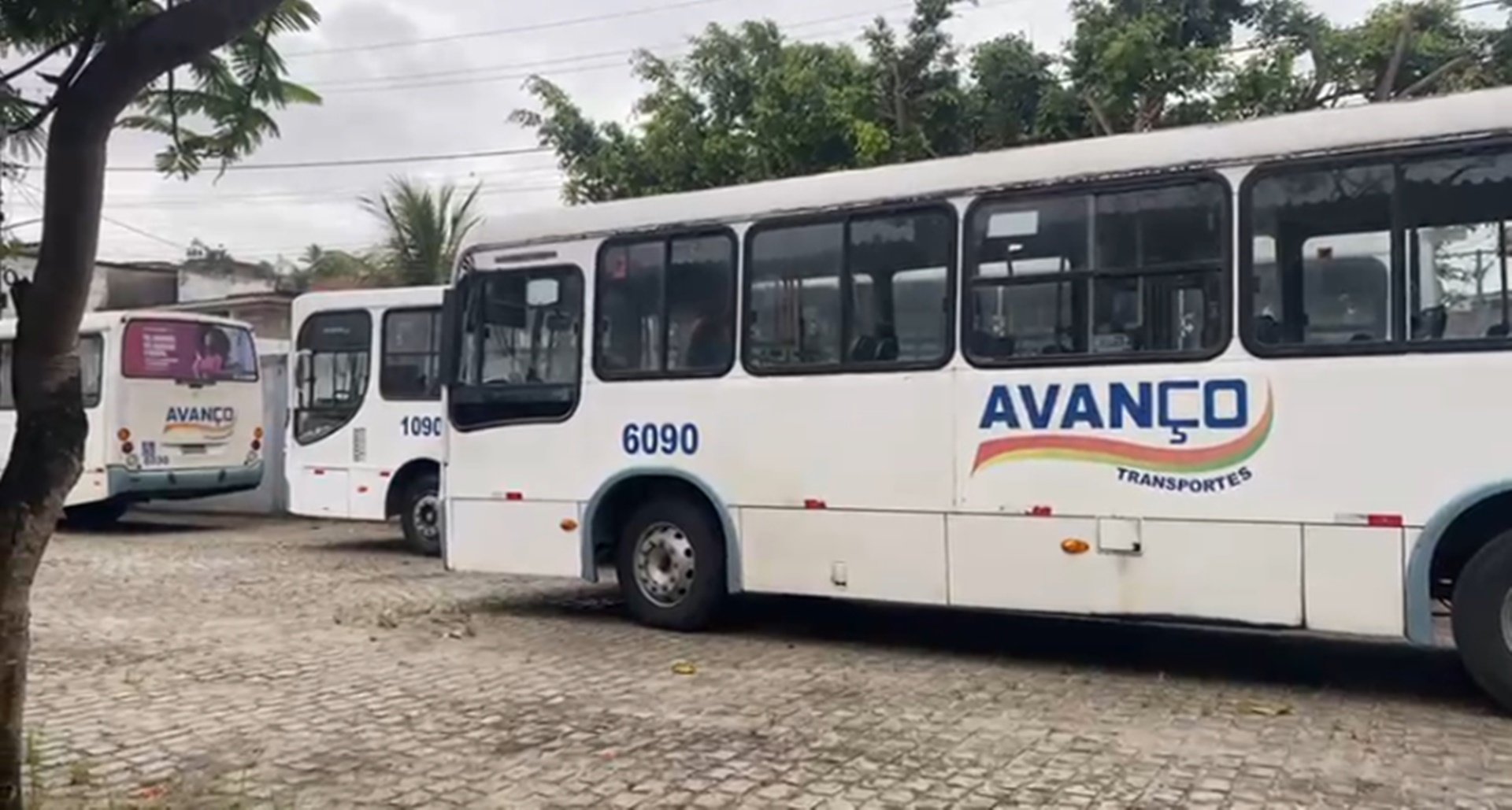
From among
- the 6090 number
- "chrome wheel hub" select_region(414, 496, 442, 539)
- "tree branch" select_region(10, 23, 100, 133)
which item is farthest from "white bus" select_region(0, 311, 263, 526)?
"tree branch" select_region(10, 23, 100, 133)

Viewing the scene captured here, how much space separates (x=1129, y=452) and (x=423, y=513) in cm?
865

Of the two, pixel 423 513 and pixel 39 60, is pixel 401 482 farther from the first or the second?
pixel 39 60

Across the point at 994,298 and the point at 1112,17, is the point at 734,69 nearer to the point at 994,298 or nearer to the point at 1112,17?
the point at 1112,17

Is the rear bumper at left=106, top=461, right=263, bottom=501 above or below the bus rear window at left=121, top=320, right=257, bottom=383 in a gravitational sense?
below

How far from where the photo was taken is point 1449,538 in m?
6.88

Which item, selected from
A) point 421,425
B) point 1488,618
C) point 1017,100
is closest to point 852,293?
point 1488,618

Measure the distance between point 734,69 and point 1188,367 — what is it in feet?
43.1

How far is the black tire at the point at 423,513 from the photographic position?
46.3 feet

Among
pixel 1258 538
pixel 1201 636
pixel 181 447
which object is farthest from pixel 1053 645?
pixel 181 447

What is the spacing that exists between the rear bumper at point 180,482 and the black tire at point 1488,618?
14729mm

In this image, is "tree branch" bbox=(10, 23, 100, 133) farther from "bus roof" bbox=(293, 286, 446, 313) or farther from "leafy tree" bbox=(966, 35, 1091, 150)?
"leafy tree" bbox=(966, 35, 1091, 150)

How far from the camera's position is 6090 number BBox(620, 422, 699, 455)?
914cm

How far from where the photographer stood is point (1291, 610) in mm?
7078

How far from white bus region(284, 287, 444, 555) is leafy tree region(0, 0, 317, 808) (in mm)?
9339
